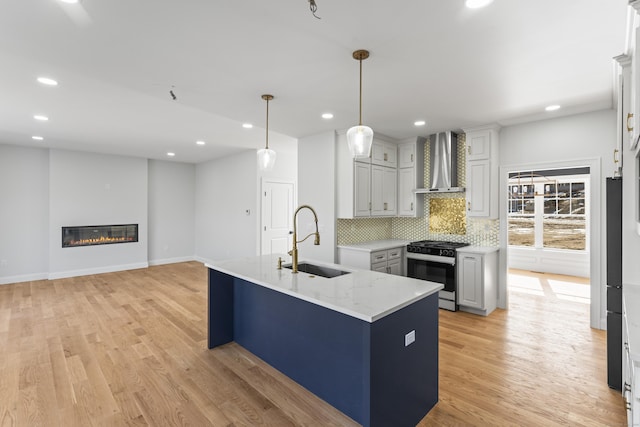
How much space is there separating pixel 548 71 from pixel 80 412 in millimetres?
4480

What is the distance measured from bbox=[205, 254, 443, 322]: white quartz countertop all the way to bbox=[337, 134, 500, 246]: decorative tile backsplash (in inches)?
86.0

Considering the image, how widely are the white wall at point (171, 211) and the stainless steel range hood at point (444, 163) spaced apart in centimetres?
624

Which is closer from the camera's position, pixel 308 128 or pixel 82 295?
pixel 308 128

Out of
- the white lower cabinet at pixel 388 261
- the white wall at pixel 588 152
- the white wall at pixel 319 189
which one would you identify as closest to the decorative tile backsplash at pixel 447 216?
the white lower cabinet at pixel 388 261

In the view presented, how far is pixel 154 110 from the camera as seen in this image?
3908mm

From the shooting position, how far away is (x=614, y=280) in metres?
2.41

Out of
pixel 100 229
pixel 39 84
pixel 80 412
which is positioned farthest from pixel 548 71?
pixel 100 229

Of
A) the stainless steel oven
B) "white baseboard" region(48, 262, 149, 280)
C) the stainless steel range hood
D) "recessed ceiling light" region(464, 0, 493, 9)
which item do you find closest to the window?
the stainless steel range hood

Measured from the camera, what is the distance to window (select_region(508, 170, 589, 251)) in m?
6.39

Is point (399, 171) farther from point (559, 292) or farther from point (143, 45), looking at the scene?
point (143, 45)

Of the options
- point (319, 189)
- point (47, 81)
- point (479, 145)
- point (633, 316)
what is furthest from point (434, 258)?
point (47, 81)

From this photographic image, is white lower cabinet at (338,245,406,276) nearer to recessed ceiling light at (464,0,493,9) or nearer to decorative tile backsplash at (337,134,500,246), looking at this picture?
decorative tile backsplash at (337,134,500,246)

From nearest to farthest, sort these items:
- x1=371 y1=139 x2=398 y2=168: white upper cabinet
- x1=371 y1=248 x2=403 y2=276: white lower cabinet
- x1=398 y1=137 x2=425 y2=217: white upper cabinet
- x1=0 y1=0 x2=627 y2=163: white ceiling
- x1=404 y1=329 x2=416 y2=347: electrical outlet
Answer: x1=0 y1=0 x2=627 y2=163: white ceiling, x1=404 y1=329 x2=416 y2=347: electrical outlet, x1=371 y1=248 x2=403 y2=276: white lower cabinet, x1=371 y1=139 x2=398 y2=168: white upper cabinet, x1=398 y1=137 x2=425 y2=217: white upper cabinet

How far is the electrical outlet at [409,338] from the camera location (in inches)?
80.7
